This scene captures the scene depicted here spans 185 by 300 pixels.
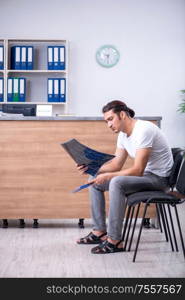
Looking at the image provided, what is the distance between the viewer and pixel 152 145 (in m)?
3.59

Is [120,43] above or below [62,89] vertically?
above

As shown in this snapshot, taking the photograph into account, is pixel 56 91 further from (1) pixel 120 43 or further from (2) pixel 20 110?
(2) pixel 20 110

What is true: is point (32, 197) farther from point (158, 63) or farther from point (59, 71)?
point (158, 63)

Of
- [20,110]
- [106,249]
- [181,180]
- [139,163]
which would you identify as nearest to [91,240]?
[106,249]

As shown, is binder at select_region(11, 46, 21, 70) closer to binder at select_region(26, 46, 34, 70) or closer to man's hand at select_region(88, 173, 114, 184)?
binder at select_region(26, 46, 34, 70)

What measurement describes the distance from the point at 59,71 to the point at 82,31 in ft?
2.12

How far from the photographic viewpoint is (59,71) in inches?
267

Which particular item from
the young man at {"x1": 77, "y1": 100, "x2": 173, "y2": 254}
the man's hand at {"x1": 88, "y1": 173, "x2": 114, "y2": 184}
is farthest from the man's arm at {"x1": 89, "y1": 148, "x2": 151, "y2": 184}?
the man's hand at {"x1": 88, "y1": 173, "x2": 114, "y2": 184}

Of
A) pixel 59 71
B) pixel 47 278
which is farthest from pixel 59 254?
pixel 59 71

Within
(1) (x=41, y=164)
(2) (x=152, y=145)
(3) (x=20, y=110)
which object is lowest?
(1) (x=41, y=164)

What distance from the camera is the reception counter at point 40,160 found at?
4.41 metres

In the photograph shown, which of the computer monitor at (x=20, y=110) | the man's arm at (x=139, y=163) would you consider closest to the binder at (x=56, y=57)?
the computer monitor at (x=20, y=110)

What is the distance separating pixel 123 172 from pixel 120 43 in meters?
3.83

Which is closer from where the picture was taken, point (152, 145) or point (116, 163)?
point (152, 145)
